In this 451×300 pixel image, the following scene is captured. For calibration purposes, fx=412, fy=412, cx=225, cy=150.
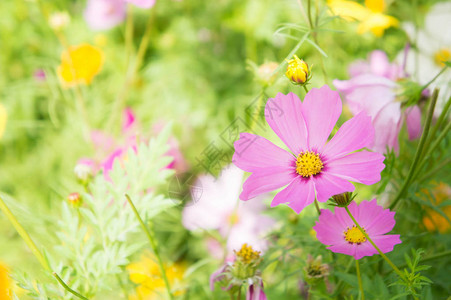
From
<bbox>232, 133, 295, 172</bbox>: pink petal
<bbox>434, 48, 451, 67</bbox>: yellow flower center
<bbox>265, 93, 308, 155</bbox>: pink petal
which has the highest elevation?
<bbox>434, 48, 451, 67</bbox>: yellow flower center

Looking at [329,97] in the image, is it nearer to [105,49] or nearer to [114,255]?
[114,255]

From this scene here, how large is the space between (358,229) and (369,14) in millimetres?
801

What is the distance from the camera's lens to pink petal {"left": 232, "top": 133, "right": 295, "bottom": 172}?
360mm

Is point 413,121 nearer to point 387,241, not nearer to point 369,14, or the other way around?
point 387,241

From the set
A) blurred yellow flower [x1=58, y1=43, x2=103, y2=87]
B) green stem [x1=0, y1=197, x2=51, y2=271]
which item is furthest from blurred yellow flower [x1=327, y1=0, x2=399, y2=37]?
green stem [x1=0, y1=197, x2=51, y2=271]

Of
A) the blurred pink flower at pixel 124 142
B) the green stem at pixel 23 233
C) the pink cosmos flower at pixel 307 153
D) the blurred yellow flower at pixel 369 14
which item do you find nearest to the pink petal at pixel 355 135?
the pink cosmos flower at pixel 307 153

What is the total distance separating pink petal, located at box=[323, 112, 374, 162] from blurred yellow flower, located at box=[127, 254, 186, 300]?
32 centimetres

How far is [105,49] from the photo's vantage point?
1.23 meters

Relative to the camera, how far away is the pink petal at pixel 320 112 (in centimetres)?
36

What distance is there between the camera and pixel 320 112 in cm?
37

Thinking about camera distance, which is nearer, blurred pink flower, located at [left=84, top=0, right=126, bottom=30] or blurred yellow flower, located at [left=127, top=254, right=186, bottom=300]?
blurred yellow flower, located at [left=127, top=254, right=186, bottom=300]

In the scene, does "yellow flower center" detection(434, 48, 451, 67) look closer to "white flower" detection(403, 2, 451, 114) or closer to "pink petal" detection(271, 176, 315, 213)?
"white flower" detection(403, 2, 451, 114)

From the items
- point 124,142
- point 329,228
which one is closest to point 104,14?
point 124,142

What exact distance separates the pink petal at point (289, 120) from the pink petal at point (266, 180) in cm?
3
